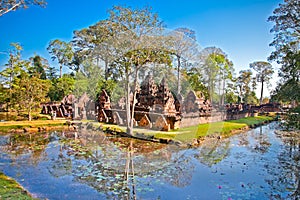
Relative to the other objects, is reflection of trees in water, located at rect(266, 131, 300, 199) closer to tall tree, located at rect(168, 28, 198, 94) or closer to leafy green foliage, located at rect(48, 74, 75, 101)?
tall tree, located at rect(168, 28, 198, 94)

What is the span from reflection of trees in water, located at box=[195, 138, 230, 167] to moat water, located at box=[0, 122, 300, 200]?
44 mm

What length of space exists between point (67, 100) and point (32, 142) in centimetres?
1576

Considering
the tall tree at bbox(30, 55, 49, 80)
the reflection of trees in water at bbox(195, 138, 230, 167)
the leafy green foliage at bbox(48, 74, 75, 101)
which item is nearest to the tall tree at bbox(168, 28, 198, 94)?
the reflection of trees in water at bbox(195, 138, 230, 167)

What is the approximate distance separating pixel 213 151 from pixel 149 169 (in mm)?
4712

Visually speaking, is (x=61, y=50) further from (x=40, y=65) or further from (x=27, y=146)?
(x=27, y=146)

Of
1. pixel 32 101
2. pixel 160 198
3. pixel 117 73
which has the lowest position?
pixel 160 198

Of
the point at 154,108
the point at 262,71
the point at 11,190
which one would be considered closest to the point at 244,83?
the point at 262,71

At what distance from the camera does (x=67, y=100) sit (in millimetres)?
29094

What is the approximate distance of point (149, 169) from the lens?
912 centimetres

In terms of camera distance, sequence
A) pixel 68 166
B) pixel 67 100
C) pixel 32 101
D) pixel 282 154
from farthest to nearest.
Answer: pixel 67 100
pixel 32 101
pixel 282 154
pixel 68 166

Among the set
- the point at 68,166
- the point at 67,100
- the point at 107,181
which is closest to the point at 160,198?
the point at 107,181

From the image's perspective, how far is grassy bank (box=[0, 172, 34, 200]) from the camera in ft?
19.3

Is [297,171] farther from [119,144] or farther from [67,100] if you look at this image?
[67,100]

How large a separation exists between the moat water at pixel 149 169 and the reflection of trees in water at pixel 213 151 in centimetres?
4
